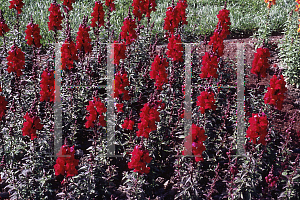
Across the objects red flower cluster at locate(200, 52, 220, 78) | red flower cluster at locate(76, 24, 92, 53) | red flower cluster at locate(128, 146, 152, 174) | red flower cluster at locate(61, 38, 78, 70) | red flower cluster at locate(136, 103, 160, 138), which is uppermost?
red flower cluster at locate(76, 24, 92, 53)

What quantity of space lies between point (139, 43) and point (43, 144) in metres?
3.23

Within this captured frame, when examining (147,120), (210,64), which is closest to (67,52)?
(147,120)

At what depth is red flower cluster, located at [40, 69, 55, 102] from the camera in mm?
4750

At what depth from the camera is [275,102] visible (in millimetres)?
4832

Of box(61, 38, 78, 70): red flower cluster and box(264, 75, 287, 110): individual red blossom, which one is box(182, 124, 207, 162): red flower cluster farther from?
box(61, 38, 78, 70): red flower cluster

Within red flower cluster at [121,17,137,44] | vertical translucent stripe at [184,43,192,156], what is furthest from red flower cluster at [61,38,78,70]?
vertical translucent stripe at [184,43,192,156]

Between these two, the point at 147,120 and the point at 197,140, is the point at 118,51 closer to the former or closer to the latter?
the point at 147,120

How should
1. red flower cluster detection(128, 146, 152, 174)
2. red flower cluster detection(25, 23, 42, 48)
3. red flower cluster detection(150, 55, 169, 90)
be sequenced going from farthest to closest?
1. red flower cluster detection(25, 23, 42, 48)
2. red flower cluster detection(150, 55, 169, 90)
3. red flower cluster detection(128, 146, 152, 174)

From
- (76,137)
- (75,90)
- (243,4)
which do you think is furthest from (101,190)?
(243,4)

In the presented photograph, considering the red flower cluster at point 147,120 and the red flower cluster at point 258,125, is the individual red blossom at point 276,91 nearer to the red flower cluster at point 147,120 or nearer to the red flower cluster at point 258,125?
the red flower cluster at point 258,125

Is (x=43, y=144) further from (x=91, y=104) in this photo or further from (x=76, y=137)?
(x=91, y=104)

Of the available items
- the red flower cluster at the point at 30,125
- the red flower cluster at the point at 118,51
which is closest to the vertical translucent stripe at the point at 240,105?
the red flower cluster at the point at 118,51

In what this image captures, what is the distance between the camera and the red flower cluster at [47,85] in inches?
187

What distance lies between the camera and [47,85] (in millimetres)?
4793
